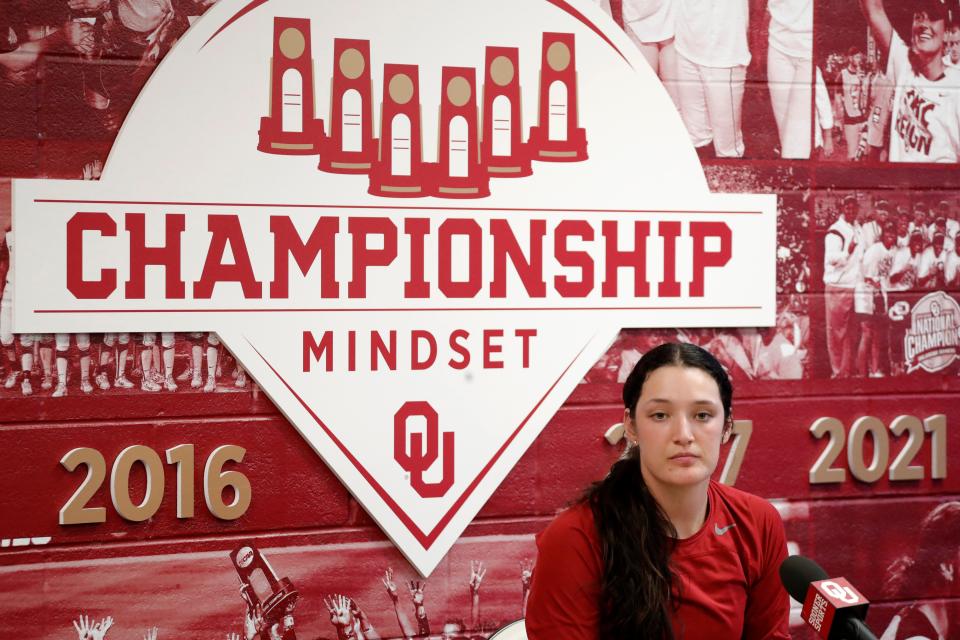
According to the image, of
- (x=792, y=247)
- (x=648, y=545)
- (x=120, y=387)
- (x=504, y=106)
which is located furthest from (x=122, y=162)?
(x=792, y=247)

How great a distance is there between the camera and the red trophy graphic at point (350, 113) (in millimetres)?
1935

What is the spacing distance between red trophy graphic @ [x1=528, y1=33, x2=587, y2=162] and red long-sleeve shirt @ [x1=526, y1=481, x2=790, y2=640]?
2.79ft

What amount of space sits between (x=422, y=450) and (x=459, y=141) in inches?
26.6

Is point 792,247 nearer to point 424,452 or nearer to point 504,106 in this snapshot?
point 504,106

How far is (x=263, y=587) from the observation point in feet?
6.28

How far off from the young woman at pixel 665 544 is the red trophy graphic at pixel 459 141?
721 mm

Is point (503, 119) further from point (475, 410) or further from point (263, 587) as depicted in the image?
point (263, 587)

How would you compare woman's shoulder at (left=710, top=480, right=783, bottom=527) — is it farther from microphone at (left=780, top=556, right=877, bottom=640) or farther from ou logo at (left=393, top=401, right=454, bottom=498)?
ou logo at (left=393, top=401, right=454, bottom=498)

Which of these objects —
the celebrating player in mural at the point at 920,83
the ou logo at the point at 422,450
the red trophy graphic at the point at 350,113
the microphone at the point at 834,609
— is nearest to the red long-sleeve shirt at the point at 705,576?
the microphone at the point at 834,609

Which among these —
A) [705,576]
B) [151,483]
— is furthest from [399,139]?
[705,576]

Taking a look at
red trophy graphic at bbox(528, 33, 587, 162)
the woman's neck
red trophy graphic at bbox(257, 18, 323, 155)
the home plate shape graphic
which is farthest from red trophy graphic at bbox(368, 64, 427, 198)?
the woman's neck

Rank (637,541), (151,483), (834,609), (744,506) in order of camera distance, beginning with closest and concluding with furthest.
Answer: (834,609) < (637,541) < (744,506) < (151,483)

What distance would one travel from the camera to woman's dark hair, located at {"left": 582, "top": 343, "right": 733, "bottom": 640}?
130 centimetres

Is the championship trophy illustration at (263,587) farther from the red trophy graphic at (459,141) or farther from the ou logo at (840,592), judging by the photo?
the ou logo at (840,592)
